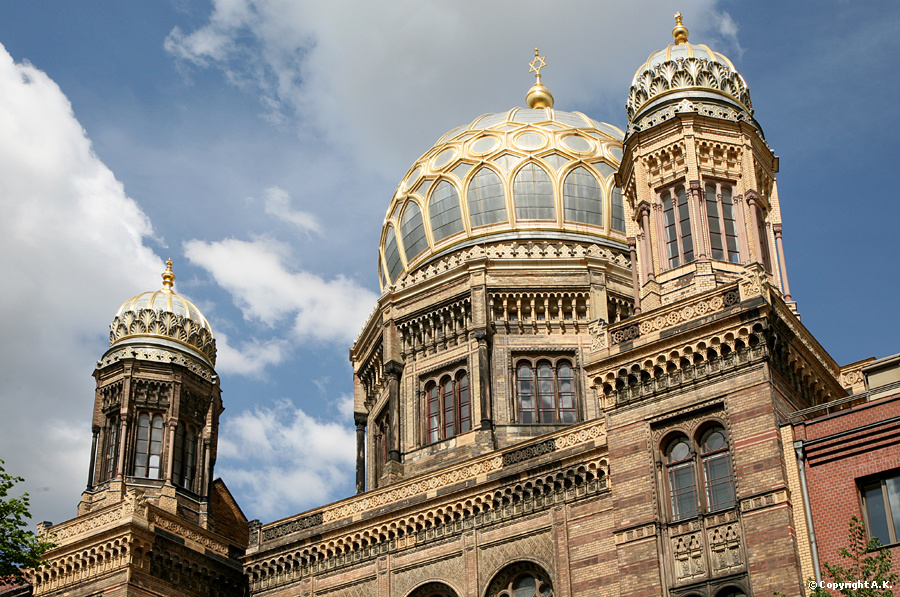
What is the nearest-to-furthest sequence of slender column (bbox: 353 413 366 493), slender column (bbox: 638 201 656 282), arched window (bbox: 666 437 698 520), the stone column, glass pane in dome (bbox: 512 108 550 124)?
1. arched window (bbox: 666 437 698 520)
2. slender column (bbox: 638 201 656 282)
3. the stone column
4. slender column (bbox: 353 413 366 493)
5. glass pane in dome (bbox: 512 108 550 124)

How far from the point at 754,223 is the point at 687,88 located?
4327 millimetres

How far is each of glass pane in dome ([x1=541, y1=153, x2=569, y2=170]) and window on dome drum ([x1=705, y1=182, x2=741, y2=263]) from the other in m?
12.5

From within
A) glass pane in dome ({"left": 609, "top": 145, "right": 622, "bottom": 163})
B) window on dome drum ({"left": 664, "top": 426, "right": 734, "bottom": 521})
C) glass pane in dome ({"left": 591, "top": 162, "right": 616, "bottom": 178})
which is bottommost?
window on dome drum ({"left": 664, "top": 426, "right": 734, "bottom": 521})

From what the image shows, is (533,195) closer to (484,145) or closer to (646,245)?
(484,145)

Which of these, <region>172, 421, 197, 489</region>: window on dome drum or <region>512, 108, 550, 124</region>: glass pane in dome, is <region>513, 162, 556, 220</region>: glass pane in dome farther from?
<region>172, 421, 197, 489</region>: window on dome drum

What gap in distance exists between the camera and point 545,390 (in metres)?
40.5

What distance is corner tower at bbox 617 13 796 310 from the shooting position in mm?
31531

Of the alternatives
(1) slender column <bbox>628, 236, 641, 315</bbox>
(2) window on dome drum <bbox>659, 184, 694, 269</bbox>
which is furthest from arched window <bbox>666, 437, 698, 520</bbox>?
(2) window on dome drum <bbox>659, 184, 694, 269</bbox>

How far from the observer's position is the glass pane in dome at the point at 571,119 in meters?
47.1

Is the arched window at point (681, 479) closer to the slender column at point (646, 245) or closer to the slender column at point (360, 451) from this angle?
the slender column at point (646, 245)

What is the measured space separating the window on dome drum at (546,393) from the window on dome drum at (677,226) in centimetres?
932

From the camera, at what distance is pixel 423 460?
A: 132 ft

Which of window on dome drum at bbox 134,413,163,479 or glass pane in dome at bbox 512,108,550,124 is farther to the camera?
glass pane in dome at bbox 512,108,550,124

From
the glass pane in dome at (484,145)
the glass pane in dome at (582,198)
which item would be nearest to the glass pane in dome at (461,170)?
the glass pane in dome at (484,145)
